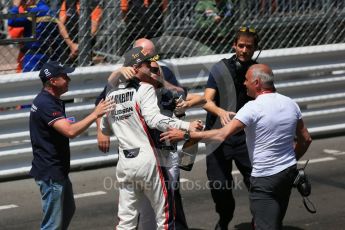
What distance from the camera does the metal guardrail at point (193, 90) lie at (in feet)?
34.7

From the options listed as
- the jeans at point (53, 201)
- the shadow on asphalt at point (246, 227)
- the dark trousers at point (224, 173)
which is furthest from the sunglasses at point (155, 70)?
the shadow on asphalt at point (246, 227)

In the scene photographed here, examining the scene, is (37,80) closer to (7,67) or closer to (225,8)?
(7,67)

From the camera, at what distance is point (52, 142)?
23.1 ft

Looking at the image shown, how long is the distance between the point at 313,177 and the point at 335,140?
220cm

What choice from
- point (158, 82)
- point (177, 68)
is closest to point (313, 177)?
point (177, 68)

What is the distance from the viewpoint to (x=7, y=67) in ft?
35.6

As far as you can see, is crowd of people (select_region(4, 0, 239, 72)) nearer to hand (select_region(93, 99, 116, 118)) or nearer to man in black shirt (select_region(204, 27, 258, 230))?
man in black shirt (select_region(204, 27, 258, 230))

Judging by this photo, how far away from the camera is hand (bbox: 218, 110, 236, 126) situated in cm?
732

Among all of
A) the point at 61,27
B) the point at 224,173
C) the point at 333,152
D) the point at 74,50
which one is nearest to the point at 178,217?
the point at 224,173

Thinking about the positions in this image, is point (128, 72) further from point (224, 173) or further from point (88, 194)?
point (88, 194)

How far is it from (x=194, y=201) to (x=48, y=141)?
277 centimetres

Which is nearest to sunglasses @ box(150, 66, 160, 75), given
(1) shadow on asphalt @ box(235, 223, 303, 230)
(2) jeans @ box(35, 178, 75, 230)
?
(2) jeans @ box(35, 178, 75, 230)

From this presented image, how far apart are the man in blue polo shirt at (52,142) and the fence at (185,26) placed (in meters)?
3.73

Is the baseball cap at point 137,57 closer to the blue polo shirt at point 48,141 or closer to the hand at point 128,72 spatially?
the hand at point 128,72
